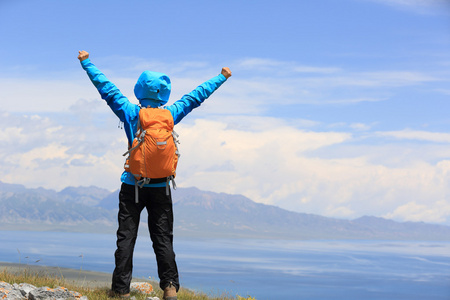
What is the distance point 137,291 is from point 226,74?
11.7 ft

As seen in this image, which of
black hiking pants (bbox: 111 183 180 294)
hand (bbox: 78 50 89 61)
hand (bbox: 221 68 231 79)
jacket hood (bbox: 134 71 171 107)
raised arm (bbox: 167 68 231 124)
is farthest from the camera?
hand (bbox: 221 68 231 79)

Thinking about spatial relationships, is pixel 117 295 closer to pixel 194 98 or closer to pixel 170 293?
pixel 170 293

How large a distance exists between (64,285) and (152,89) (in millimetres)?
3335

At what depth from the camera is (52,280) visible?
8539 millimetres

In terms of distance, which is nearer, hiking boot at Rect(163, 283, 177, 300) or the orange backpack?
the orange backpack

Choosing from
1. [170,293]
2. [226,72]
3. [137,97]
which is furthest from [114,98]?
[170,293]

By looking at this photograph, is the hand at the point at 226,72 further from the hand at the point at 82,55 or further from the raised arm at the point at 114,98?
the hand at the point at 82,55

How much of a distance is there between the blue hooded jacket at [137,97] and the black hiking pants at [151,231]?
196mm

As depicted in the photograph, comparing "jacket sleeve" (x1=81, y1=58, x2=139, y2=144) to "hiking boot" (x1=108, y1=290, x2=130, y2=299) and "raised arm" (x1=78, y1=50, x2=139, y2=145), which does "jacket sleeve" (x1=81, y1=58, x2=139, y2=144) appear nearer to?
"raised arm" (x1=78, y1=50, x2=139, y2=145)

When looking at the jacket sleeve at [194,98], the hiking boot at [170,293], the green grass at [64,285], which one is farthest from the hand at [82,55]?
the hiking boot at [170,293]

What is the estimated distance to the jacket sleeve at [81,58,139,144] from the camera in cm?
749

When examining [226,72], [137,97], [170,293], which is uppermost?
[226,72]

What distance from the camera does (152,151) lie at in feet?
23.3

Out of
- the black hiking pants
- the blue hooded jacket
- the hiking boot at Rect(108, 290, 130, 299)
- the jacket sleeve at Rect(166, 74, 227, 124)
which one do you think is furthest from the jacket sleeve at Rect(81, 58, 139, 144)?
the hiking boot at Rect(108, 290, 130, 299)
